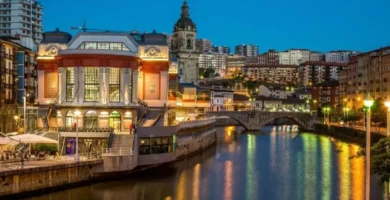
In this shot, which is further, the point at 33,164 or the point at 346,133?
the point at 346,133

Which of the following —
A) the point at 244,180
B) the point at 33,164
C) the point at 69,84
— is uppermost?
the point at 69,84

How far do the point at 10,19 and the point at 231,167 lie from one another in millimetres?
88284

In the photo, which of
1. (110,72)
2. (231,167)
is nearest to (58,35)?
(110,72)

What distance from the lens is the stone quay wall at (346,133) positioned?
92.8 meters

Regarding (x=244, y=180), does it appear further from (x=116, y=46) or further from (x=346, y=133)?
(x=346, y=133)

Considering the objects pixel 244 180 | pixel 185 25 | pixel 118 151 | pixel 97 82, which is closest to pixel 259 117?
pixel 185 25

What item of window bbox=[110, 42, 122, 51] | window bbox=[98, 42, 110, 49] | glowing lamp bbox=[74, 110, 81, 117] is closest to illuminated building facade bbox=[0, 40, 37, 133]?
glowing lamp bbox=[74, 110, 81, 117]

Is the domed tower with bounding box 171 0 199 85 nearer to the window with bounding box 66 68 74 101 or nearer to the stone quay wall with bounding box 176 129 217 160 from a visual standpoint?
the stone quay wall with bounding box 176 129 217 160

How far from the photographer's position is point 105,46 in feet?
233

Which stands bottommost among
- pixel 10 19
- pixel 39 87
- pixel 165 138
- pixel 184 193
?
pixel 184 193

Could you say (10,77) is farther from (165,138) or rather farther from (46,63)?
(165,138)

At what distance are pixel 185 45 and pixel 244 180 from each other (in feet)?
325

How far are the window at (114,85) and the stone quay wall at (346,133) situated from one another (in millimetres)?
41838

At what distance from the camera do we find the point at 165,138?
2382 inches
